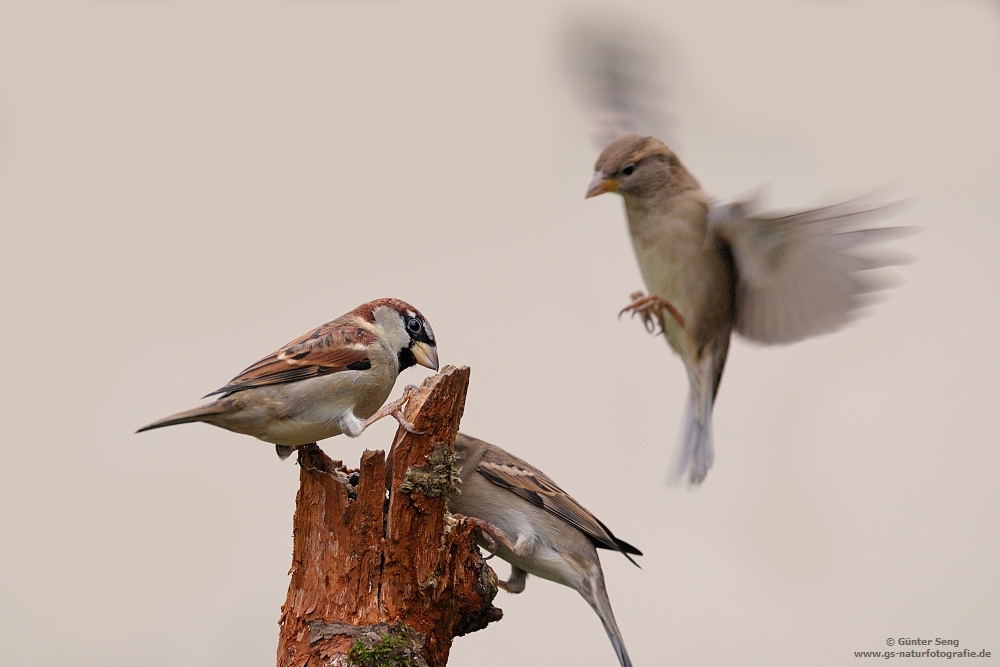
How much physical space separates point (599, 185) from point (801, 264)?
3.41 ft

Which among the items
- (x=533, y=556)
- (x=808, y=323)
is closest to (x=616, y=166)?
(x=808, y=323)

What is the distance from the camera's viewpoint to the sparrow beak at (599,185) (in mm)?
4434

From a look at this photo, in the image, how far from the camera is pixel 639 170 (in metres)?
4.50

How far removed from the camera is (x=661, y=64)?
4.90 m

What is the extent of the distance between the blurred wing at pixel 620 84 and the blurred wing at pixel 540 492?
2.07 meters

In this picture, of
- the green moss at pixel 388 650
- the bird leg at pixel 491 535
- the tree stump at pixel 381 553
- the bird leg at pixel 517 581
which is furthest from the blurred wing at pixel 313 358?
the bird leg at pixel 517 581

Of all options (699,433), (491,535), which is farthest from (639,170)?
(491,535)

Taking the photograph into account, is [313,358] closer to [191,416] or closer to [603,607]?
[191,416]

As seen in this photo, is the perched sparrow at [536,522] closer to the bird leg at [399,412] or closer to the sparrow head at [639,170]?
the bird leg at [399,412]

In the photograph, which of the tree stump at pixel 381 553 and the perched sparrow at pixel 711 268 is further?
the perched sparrow at pixel 711 268

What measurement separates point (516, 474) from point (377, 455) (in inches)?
45.0

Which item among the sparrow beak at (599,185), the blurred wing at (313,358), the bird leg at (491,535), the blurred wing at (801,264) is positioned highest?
the sparrow beak at (599,185)

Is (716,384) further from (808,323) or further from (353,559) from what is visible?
(353,559)

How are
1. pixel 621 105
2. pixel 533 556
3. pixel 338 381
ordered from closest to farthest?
1. pixel 338 381
2. pixel 533 556
3. pixel 621 105
